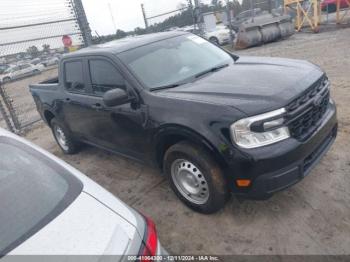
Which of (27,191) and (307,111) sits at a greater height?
(27,191)

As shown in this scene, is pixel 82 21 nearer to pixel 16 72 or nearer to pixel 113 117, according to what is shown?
pixel 16 72

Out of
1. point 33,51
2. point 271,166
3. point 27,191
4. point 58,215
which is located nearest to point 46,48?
point 33,51

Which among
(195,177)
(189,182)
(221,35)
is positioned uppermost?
(195,177)

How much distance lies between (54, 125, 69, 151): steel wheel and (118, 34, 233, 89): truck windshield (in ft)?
8.69

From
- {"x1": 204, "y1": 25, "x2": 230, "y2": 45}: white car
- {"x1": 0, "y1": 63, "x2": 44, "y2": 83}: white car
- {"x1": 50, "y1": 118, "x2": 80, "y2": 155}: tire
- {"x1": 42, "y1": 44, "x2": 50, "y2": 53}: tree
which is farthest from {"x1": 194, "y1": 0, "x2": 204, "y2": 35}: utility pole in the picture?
{"x1": 50, "y1": 118, "x2": 80, "y2": 155}: tire

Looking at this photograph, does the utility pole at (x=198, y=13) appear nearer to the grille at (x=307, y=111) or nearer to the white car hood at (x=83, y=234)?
the grille at (x=307, y=111)

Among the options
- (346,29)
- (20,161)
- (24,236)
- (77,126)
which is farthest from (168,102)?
(346,29)

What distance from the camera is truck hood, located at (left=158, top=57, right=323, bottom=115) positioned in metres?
2.71

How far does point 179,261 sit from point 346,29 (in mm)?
14581

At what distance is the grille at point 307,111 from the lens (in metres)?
2.72

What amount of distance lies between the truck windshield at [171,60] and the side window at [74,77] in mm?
1025

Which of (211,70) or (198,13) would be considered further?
(198,13)

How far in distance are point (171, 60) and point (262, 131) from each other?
5.56ft

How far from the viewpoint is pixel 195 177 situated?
123 inches
